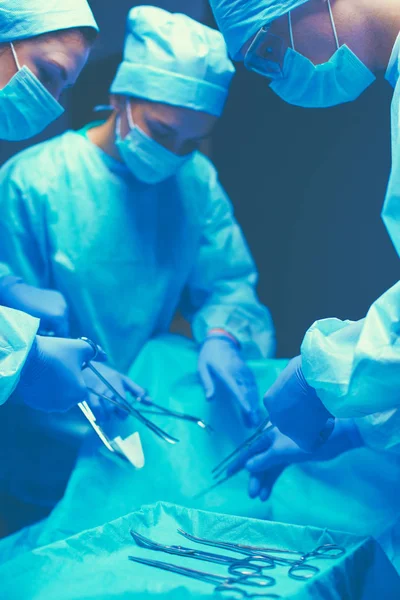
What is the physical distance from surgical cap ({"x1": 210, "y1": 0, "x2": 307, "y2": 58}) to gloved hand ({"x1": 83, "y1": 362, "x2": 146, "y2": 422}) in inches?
32.0

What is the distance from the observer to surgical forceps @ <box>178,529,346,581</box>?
3.43 feet

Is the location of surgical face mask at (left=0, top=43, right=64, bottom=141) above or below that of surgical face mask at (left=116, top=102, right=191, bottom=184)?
above

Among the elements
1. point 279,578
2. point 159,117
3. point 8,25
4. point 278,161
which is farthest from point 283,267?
point 279,578

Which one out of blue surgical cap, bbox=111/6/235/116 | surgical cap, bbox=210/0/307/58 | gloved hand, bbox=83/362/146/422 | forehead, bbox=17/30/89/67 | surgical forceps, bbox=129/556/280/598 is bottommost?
gloved hand, bbox=83/362/146/422

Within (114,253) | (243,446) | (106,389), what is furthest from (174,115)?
(243,446)

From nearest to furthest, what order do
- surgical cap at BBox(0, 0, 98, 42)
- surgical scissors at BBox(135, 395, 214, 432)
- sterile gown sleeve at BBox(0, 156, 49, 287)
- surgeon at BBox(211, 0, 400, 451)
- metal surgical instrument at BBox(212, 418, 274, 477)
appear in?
surgeon at BBox(211, 0, 400, 451), surgical cap at BBox(0, 0, 98, 42), metal surgical instrument at BBox(212, 418, 274, 477), surgical scissors at BBox(135, 395, 214, 432), sterile gown sleeve at BBox(0, 156, 49, 287)

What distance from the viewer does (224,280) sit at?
6.91 feet

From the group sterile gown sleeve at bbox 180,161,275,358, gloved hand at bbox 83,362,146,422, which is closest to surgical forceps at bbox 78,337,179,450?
Answer: gloved hand at bbox 83,362,146,422

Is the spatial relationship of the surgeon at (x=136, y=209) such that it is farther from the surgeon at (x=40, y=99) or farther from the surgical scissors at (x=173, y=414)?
the surgeon at (x=40, y=99)

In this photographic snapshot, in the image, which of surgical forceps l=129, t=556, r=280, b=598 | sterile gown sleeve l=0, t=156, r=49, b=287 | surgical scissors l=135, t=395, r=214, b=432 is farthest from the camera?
sterile gown sleeve l=0, t=156, r=49, b=287

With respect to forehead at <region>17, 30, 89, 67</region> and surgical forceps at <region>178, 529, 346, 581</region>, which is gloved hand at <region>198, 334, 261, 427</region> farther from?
forehead at <region>17, 30, 89, 67</region>

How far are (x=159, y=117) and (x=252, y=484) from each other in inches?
39.1

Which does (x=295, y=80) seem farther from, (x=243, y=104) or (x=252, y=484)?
(x=243, y=104)

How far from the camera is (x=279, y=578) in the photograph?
1.02m
